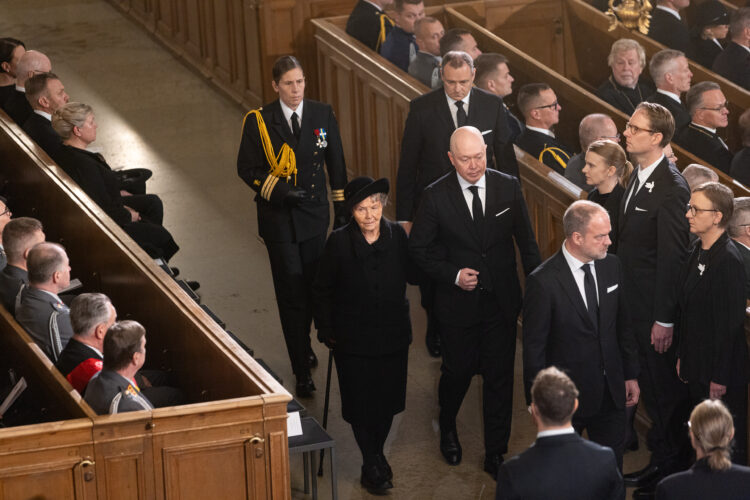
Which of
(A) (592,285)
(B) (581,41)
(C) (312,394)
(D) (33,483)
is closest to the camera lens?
(D) (33,483)

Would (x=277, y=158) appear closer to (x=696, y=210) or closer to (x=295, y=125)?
(x=295, y=125)

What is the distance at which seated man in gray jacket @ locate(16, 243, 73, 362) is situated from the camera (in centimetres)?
568

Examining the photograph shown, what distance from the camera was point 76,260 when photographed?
7.21 meters

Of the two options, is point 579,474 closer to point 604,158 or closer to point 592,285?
point 592,285

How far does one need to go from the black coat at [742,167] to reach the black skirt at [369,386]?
311cm

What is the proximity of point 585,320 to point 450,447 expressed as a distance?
4.09 feet

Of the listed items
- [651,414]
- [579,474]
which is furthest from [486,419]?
[579,474]

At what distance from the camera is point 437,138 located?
7.07 meters

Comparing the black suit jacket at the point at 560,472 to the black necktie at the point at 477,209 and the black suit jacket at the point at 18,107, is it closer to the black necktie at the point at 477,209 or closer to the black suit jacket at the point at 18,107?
the black necktie at the point at 477,209

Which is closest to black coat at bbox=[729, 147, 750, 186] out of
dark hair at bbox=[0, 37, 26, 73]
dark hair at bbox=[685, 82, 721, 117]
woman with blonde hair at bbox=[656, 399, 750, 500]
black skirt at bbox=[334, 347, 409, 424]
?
dark hair at bbox=[685, 82, 721, 117]

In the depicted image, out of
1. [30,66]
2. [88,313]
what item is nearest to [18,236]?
[88,313]

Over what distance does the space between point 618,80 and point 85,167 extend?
396 centimetres

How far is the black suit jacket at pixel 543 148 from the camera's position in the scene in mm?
7551

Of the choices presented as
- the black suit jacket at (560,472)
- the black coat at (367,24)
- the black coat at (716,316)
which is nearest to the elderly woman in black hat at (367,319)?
the black coat at (716,316)
